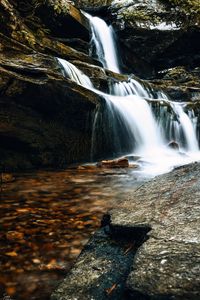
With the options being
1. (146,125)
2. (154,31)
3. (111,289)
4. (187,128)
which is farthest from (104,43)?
(111,289)

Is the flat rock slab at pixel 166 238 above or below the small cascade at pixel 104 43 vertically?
below

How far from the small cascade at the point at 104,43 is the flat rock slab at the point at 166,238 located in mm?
14481

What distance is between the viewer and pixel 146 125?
11.8 meters

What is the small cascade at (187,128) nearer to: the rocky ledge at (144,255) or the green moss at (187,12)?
the green moss at (187,12)

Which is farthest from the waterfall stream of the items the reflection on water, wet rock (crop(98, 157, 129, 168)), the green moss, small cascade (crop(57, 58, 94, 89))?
the green moss

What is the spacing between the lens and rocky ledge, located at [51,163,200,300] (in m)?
1.80

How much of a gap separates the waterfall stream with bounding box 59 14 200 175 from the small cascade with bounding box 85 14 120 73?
4.15 metres

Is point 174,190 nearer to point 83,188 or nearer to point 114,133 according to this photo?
point 83,188

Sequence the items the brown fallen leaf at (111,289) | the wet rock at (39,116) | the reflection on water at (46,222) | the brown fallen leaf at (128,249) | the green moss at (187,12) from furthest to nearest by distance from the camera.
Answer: the green moss at (187,12) → the wet rock at (39,116) → the reflection on water at (46,222) → the brown fallen leaf at (128,249) → the brown fallen leaf at (111,289)

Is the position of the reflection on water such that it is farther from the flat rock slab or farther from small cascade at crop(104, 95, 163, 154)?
small cascade at crop(104, 95, 163, 154)

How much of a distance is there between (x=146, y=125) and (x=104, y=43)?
7.83 m

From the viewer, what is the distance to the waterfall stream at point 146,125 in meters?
10.5

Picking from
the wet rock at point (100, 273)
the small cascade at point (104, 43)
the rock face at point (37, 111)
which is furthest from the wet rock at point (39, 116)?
the small cascade at point (104, 43)

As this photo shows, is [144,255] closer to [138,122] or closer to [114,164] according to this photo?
[114,164]
